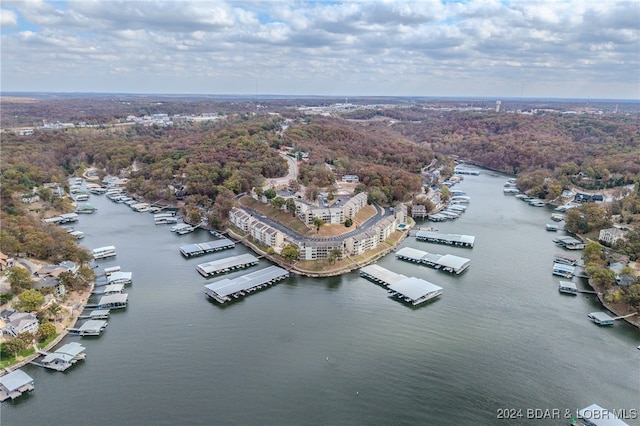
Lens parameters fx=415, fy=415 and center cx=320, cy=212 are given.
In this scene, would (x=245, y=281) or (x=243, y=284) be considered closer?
(x=243, y=284)

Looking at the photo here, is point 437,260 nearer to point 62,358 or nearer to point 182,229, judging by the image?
point 182,229

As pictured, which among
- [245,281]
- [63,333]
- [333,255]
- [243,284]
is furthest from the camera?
[333,255]

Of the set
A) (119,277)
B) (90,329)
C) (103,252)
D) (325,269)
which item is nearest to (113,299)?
(90,329)

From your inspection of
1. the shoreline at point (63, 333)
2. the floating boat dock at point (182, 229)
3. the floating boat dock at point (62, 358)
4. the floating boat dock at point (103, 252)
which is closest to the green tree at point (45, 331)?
the shoreline at point (63, 333)

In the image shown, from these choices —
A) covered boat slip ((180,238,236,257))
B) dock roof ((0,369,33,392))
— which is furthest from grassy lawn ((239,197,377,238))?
dock roof ((0,369,33,392))

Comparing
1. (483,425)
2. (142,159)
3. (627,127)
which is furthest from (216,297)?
(627,127)
